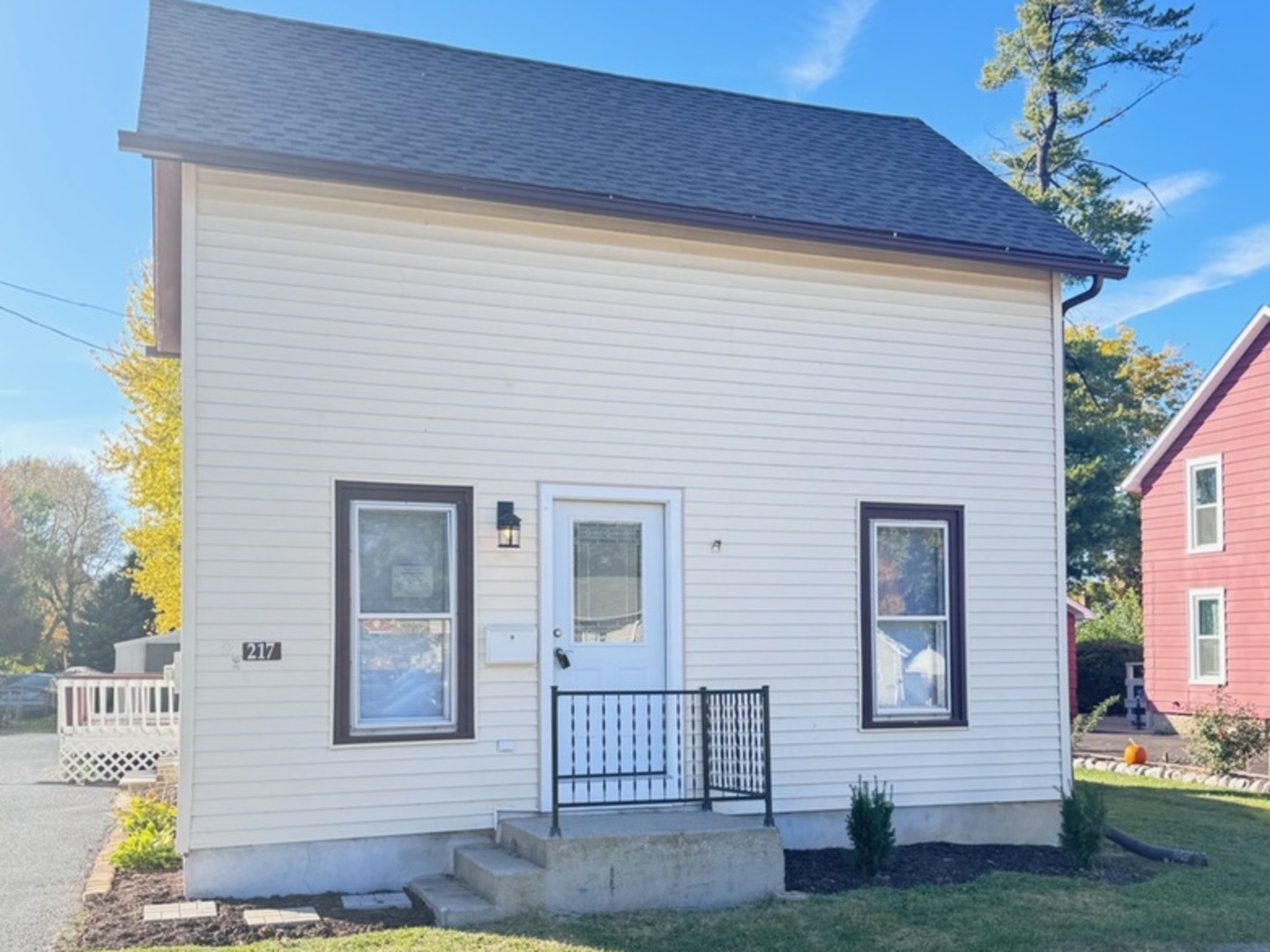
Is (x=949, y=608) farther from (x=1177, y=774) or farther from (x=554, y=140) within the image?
(x=1177, y=774)

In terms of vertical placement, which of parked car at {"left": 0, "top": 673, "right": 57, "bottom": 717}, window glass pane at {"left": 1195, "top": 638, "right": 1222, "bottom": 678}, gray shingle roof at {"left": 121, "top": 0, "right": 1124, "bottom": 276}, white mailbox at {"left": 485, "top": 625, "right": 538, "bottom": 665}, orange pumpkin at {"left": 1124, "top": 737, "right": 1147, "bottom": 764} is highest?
gray shingle roof at {"left": 121, "top": 0, "right": 1124, "bottom": 276}

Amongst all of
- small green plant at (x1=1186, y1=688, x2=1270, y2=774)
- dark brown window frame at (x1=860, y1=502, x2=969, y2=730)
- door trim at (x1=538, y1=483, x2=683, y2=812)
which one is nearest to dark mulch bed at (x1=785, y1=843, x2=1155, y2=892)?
dark brown window frame at (x1=860, y1=502, x2=969, y2=730)

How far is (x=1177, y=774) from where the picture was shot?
15.2 m

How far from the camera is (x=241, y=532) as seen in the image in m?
7.80

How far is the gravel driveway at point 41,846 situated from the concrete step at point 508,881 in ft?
7.40

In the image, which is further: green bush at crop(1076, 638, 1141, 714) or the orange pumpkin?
green bush at crop(1076, 638, 1141, 714)

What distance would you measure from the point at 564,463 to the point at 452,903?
2941mm

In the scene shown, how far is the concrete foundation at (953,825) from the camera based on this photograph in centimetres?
912

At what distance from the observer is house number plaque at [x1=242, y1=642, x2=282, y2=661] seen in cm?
773

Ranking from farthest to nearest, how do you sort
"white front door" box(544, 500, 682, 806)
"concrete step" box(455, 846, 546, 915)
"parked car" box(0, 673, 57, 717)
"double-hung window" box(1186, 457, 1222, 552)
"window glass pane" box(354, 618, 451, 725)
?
"parked car" box(0, 673, 57, 717) → "double-hung window" box(1186, 457, 1222, 552) → "white front door" box(544, 500, 682, 806) → "window glass pane" box(354, 618, 451, 725) → "concrete step" box(455, 846, 546, 915)

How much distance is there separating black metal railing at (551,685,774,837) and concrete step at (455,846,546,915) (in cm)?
81

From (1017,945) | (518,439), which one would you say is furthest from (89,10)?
(1017,945)

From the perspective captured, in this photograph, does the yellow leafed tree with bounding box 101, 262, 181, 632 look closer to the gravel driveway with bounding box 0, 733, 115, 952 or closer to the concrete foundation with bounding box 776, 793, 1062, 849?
the gravel driveway with bounding box 0, 733, 115, 952

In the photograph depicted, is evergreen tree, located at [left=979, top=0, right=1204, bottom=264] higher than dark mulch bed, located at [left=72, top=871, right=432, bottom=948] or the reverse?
higher
